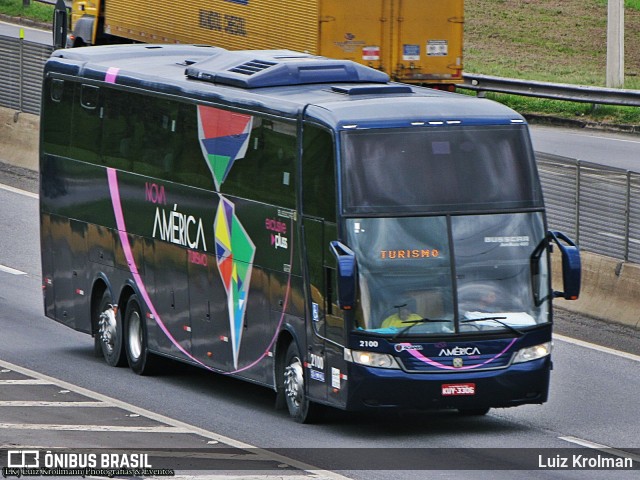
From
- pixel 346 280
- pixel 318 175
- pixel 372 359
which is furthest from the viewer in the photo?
pixel 318 175

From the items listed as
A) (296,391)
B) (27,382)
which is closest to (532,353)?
(296,391)

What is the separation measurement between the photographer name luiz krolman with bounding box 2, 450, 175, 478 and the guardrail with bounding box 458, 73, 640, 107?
26254mm

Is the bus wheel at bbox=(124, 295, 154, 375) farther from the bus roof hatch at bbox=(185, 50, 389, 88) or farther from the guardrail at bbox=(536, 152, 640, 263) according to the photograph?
the guardrail at bbox=(536, 152, 640, 263)

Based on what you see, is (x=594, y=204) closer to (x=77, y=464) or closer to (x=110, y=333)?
(x=110, y=333)

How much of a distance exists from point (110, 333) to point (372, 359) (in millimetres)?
Result: 6277

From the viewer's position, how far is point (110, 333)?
69.3 feet

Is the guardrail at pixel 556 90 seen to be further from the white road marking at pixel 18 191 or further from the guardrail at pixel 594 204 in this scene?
the guardrail at pixel 594 204

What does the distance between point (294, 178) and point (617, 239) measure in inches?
303

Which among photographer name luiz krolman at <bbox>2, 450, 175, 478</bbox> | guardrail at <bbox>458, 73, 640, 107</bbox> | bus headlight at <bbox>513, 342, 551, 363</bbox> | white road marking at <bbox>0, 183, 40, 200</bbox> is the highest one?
guardrail at <bbox>458, 73, 640, 107</bbox>

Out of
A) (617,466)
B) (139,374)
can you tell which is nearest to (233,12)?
(139,374)

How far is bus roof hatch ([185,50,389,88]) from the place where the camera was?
18.0 meters

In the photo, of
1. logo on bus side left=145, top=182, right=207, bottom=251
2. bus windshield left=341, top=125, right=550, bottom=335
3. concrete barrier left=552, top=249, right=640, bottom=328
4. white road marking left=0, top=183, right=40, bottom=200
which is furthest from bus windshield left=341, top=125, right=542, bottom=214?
white road marking left=0, top=183, right=40, bottom=200

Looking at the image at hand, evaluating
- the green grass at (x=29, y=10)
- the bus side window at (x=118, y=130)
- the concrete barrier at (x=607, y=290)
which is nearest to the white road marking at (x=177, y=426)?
the bus side window at (x=118, y=130)

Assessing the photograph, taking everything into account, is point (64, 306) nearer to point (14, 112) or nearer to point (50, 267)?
point (50, 267)
